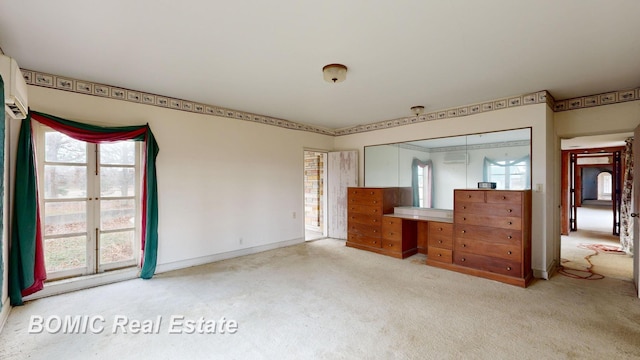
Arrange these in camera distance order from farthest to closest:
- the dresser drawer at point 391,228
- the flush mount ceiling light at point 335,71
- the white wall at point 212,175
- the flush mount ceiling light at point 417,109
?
the dresser drawer at point 391,228
the flush mount ceiling light at point 417,109
the white wall at point 212,175
the flush mount ceiling light at point 335,71

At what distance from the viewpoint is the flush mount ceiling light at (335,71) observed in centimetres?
289

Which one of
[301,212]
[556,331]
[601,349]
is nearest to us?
[601,349]

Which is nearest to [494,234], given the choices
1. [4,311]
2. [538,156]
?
[538,156]

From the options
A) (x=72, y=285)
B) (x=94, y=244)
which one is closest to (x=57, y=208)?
(x=94, y=244)

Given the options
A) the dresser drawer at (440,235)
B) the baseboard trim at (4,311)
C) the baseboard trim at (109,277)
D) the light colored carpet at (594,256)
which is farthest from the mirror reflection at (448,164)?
the baseboard trim at (4,311)

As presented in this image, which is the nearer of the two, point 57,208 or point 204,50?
point 204,50

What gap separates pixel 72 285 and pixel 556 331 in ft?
16.3

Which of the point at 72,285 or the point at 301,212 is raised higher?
the point at 301,212

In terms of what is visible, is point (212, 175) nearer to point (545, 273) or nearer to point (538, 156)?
point (538, 156)

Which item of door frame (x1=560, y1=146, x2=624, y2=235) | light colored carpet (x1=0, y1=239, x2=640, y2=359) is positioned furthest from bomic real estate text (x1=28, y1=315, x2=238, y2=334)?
door frame (x1=560, y1=146, x2=624, y2=235)

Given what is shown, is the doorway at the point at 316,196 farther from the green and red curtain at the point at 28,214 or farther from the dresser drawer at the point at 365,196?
the green and red curtain at the point at 28,214

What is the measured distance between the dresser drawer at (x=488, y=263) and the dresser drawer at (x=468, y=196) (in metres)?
0.74

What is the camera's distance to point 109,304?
2.95 m

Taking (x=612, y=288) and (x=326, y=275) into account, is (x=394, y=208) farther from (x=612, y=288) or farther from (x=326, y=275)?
(x=612, y=288)
